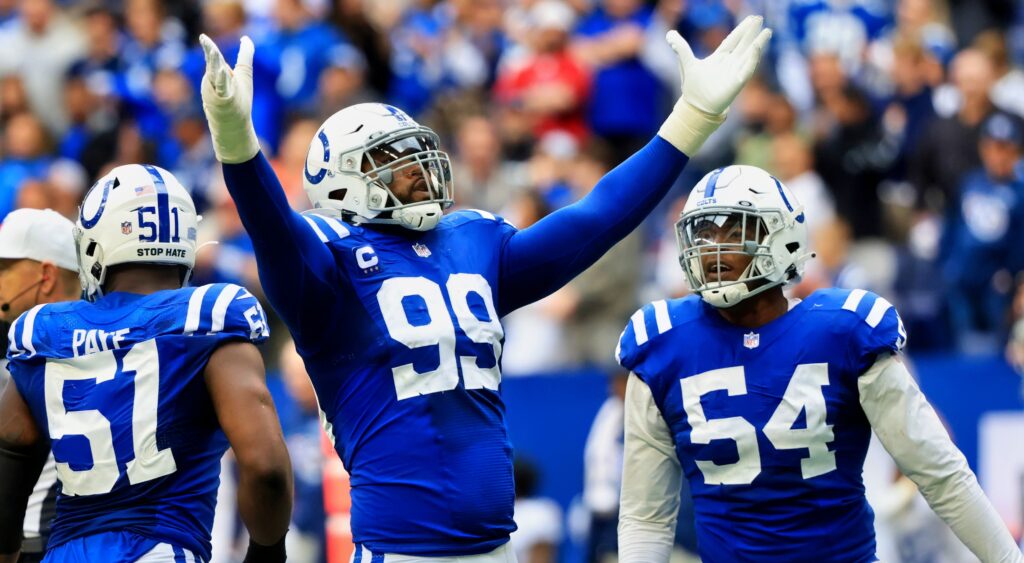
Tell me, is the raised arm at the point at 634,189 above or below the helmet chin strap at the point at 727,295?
above

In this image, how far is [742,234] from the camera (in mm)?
5066

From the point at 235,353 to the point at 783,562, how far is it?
1.70 metres

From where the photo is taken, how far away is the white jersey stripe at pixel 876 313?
4.89 metres

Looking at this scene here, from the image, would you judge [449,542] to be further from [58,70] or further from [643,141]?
[58,70]

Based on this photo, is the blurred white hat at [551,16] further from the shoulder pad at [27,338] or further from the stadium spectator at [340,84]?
the shoulder pad at [27,338]

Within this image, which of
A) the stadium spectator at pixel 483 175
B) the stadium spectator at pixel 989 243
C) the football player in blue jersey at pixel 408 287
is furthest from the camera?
the stadium spectator at pixel 483 175

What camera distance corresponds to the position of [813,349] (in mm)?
4934

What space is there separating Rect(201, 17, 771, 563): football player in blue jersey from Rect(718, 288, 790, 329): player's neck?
1.45 ft

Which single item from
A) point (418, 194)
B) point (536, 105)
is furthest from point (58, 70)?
point (418, 194)

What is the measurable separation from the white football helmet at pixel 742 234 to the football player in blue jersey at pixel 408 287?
22 cm

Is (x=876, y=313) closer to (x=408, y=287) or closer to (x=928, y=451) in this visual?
(x=928, y=451)

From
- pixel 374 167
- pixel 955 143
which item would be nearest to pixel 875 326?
pixel 374 167

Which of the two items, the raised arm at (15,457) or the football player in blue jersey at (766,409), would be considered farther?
the football player in blue jersey at (766,409)

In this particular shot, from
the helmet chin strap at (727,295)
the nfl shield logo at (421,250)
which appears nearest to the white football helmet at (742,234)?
the helmet chin strap at (727,295)
